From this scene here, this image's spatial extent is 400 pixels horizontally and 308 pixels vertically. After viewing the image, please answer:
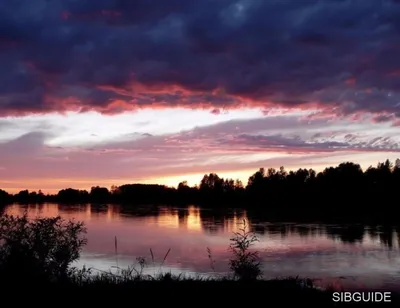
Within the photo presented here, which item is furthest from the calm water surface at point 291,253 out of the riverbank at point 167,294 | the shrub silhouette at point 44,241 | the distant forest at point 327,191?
the distant forest at point 327,191

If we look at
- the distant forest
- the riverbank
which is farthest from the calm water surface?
the distant forest

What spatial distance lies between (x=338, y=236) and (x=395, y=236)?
669 centimetres

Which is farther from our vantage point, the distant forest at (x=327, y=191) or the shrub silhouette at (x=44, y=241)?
the distant forest at (x=327, y=191)

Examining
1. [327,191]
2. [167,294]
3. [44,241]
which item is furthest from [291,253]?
[327,191]

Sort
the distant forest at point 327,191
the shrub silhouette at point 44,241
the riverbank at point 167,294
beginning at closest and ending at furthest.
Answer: the riverbank at point 167,294
the shrub silhouette at point 44,241
the distant forest at point 327,191

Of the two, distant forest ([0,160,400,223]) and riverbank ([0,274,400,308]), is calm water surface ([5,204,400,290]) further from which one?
distant forest ([0,160,400,223])

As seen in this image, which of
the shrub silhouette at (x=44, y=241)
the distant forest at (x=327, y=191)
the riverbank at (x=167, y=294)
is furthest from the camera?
the distant forest at (x=327, y=191)

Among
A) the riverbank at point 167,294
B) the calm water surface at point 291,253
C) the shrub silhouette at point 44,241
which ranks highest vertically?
the shrub silhouette at point 44,241

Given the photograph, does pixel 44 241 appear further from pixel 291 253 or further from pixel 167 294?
pixel 291 253

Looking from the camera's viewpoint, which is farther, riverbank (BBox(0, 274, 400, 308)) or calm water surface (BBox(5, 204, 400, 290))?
calm water surface (BBox(5, 204, 400, 290))

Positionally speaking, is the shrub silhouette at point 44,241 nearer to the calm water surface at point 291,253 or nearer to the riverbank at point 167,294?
the calm water surface at point 291,253

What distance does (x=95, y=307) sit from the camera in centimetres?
1001

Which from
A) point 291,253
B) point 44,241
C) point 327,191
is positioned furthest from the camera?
point 327,191

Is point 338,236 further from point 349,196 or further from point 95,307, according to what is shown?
point 349,196
